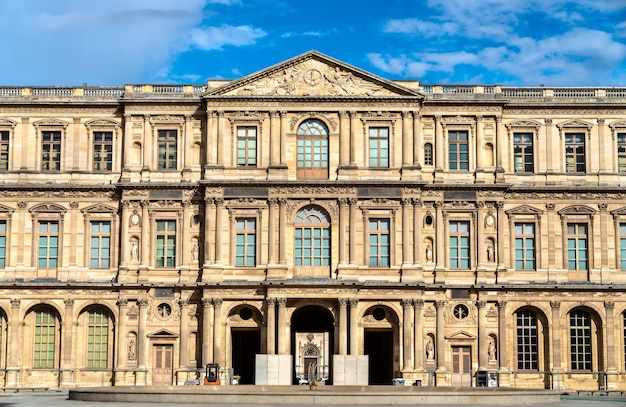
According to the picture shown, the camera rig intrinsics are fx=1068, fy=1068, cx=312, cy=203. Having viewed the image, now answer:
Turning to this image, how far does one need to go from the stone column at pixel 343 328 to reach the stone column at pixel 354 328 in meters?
0.28

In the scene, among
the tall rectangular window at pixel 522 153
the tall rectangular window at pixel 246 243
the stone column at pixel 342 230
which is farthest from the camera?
the tall rectangular window at pixel 522 153

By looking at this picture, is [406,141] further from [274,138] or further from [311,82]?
[274,138]

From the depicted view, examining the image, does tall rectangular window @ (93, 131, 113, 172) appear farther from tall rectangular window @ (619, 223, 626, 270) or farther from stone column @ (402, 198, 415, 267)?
tall rectangular window @ (619, 223, 626, 270)

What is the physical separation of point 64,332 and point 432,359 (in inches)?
777

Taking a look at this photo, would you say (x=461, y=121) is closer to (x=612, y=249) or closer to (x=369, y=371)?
(x=612, y=249)

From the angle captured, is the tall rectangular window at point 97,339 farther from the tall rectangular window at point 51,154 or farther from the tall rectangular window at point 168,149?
the tall rectangular window at point 168,149

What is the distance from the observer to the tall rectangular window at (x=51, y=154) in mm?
59375

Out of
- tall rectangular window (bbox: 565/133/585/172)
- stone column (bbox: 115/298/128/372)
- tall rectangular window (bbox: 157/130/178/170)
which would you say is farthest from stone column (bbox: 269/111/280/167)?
tall rectangular window (bbox: 565/133/585/172)

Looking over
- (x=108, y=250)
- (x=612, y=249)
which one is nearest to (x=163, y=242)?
(x=108, y=250)

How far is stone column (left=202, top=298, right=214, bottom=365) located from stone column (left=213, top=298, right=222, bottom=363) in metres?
0.21

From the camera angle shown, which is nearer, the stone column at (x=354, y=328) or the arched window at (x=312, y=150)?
the stone column at (x=354, y=328)

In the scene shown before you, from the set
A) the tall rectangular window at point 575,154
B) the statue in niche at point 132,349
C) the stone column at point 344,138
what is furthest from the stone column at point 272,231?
the tall rectangular window at point 575,154

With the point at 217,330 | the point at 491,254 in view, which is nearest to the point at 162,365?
the point at 217,330

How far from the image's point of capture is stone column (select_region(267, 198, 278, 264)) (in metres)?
56.4
